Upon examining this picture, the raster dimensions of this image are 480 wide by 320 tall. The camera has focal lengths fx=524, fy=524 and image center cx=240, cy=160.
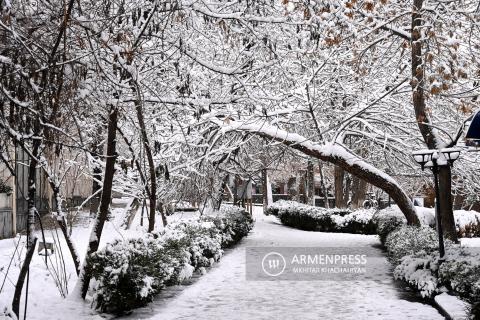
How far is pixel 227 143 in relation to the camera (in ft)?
56.8

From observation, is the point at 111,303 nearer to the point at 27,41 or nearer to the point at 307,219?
the point at 27,41

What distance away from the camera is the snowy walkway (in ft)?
29.4

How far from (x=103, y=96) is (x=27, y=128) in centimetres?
163

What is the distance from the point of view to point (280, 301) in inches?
400

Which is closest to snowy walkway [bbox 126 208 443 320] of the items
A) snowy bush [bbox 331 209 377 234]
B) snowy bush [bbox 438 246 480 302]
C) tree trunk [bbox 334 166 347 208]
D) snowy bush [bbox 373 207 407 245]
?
snowy bush [bbox 438 246 480 302]

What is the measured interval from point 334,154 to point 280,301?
652cm

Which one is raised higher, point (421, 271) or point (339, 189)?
point (339, 189)

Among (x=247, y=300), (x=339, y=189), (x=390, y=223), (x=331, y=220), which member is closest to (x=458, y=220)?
(x=390, y=223)

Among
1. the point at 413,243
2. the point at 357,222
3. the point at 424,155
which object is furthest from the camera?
the point at 357,222

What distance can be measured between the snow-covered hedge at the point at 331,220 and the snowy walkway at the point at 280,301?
13529 mm

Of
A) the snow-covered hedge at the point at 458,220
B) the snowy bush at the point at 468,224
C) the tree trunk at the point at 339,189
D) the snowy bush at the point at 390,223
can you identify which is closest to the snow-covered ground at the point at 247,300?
the snowy bush at the point at 390,223

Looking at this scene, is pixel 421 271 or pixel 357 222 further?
pixel 357 222

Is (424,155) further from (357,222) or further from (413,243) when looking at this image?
(357,222)

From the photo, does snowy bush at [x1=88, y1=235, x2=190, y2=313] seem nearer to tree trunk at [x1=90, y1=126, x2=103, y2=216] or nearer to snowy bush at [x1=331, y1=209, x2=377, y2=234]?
tree trunk at [x1=90, y1=126, x2=103, y2=216]
